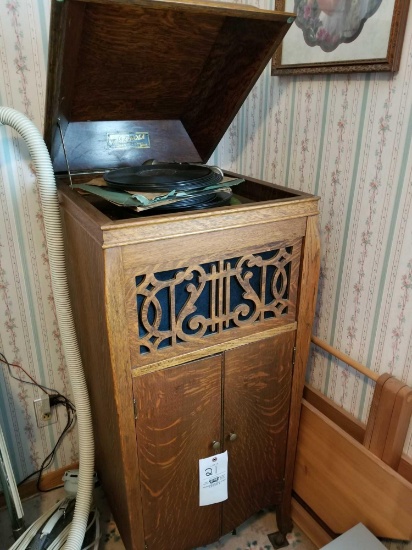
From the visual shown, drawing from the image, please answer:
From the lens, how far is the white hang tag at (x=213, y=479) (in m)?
1.15

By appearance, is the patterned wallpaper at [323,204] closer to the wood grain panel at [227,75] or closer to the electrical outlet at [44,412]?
the electrical outlet at [44,412]

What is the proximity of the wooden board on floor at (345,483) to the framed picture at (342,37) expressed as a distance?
945mm

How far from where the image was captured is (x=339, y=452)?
4.05ft

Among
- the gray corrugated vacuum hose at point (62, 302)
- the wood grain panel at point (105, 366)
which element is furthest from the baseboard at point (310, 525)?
the gray corrugated vacuum hose at point (62, 302)

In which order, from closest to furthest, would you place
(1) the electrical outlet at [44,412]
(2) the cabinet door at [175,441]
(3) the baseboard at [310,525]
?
(2) the cabinet door at [175,441] < (3) the baseboard at [310,525] < (1) the electrical outlet at [44,412]

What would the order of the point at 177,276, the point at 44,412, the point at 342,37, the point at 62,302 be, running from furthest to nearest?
1. the point at 44,412
2. the point at 62,302
3. the point at 342,37
4. the point at 177,276

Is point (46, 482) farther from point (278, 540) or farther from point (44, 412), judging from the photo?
point (278, 540)

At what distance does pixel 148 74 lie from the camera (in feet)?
3.66

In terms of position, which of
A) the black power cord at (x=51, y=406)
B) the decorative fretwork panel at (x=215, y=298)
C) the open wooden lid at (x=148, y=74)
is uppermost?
the open wooden lid at (x=148, y=74)

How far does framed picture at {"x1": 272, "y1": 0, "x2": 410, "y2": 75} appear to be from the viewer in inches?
36.6

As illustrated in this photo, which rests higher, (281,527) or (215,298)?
(215,298)

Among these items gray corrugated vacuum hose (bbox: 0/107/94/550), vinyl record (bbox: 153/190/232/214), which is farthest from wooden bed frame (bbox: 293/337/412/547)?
gray corrugated vacuum hose (bbox: 0/107/94/550)

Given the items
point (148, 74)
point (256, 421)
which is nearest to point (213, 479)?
point (256, 421)

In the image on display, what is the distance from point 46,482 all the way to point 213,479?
2.45 feet
